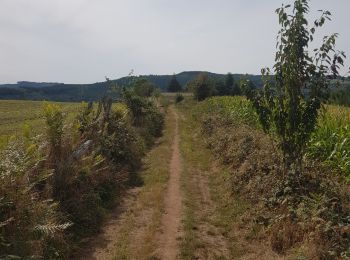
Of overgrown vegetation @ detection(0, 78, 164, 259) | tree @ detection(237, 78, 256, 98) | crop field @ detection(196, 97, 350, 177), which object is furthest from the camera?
crop field @ detection(196, 97, 350, 177)

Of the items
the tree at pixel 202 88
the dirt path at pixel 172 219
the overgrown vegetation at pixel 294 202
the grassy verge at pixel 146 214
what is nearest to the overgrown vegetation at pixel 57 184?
the grassy verge at pixel 146 214

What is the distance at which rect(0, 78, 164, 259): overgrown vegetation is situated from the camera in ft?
22.4

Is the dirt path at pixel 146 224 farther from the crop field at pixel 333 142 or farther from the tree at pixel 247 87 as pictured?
the crop field at pixel 333 142

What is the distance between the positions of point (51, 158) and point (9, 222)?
319cm

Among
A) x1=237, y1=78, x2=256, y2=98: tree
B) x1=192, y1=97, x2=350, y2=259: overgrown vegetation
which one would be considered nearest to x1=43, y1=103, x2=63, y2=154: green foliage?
x1=237, y1=78, x2=256, y2=98: tree

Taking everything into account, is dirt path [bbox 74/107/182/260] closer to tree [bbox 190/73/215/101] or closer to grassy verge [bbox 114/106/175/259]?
grassy verge [bbox 114/106/175/259]

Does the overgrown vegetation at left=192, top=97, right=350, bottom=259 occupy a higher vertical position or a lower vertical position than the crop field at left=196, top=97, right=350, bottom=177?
lower

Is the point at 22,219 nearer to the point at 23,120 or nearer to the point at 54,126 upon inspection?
the point at 54,126

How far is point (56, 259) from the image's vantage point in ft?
23.8

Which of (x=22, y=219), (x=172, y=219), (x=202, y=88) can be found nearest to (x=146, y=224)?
(x=172, y=219)

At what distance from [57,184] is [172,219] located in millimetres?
2745

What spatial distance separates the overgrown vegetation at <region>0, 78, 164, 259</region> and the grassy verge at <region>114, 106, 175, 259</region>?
0.63 metres

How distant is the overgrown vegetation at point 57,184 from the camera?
6.84 m

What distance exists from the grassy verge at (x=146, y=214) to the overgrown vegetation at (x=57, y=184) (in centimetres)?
63
